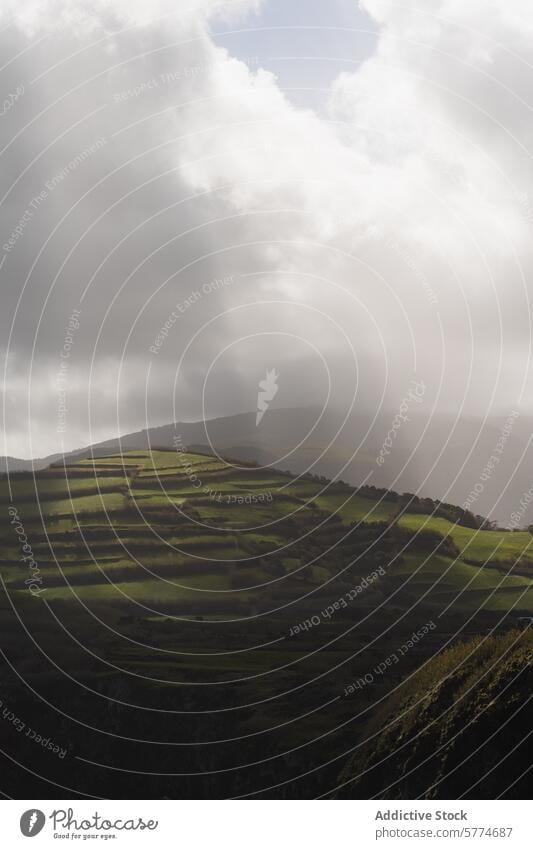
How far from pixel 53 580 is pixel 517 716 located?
42651mm

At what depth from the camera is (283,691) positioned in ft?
176

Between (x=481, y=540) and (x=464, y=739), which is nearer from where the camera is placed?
(x=464, y=739)

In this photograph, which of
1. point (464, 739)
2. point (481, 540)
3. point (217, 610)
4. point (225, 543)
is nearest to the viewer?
point (464, 739)

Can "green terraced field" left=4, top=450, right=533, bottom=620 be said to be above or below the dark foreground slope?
above

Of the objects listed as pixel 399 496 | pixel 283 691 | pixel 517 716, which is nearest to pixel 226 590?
pixel 283 691
